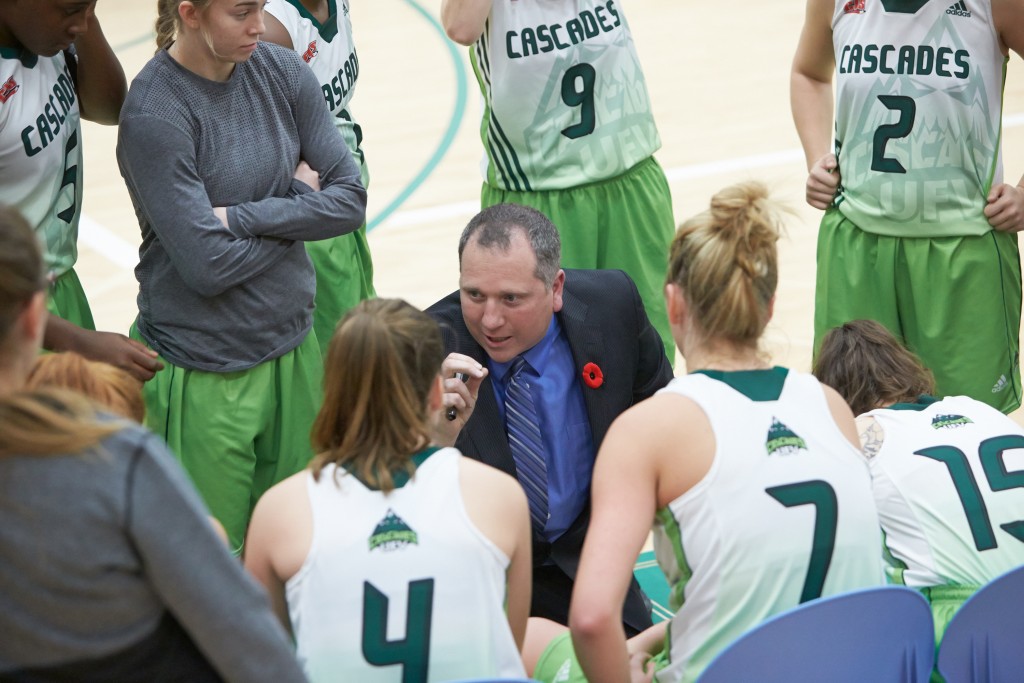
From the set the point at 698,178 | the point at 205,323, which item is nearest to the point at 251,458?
the point at 205,323

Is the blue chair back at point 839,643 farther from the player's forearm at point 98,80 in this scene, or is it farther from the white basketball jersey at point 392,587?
the player's forearm at point 98,80

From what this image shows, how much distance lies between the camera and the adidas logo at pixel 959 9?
11.9 feet

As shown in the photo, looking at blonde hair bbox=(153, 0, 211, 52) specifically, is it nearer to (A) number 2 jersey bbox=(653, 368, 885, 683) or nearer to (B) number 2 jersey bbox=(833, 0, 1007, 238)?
(A) number 2 jersey bbox=(653, 368, 885, 683)

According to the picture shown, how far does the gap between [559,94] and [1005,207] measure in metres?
1.41

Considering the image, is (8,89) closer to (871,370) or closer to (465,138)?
(871,370)

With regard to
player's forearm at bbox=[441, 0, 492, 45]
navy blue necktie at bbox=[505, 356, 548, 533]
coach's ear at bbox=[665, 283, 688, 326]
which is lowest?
navy blue necktie at bbox=[505, 356, 548, 533]

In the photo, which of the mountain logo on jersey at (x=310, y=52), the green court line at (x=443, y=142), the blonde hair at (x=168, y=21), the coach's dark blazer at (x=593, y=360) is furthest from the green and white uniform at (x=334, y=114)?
the green court line at (x=443, y=142)

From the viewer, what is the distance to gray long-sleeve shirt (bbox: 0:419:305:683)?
5.25ft

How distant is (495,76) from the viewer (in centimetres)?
424

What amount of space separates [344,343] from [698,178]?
18.3 ft

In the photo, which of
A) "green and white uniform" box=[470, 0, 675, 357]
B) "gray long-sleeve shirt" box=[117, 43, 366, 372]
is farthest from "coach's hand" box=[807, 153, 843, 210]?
"gray long-sleeve shirt" box=[117, 43, 366, 372]

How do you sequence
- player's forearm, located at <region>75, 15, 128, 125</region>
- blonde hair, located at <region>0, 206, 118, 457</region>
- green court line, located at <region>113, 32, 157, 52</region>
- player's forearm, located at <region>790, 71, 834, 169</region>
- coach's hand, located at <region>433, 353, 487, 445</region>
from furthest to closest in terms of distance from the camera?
green court line, located at <region>113, 32, 157, 52</region>, player's forearm, located at <region>790, 71, 834, 169</region>, player's forearm, located at <region>75, 15, 128, 125</region>, coach's hand, located at <region>433, 353, 487, 445</region>, blonde hair, located at <region>0, 206, 118, 457</region>

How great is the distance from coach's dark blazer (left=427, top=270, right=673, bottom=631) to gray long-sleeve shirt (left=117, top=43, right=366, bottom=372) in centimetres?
41

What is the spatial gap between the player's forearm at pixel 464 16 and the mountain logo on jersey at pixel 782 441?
2202 mm
